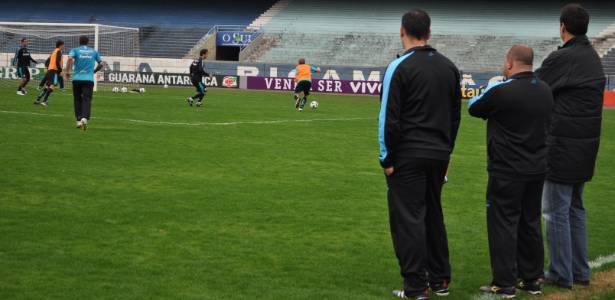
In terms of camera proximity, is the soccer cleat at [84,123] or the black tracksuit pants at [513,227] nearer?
the black tracksuit pants at [513,227]

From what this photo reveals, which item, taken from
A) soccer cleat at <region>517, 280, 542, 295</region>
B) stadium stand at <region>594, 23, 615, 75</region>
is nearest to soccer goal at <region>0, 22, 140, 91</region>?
stadium stand at <region>594, 23, 615, 75</region>

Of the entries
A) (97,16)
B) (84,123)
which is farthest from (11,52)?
(84,123)

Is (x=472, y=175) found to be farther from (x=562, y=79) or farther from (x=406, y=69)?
(x=406, y=69)

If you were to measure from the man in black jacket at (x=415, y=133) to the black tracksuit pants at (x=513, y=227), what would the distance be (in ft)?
1.65

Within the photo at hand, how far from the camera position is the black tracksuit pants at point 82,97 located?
19375mm

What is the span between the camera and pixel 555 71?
272 inches

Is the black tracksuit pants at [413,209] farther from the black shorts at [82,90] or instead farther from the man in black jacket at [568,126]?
the black shorts at [82,90]

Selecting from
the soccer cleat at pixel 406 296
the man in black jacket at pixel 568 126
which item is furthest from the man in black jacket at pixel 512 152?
the soccer cleat at pixel 406 296

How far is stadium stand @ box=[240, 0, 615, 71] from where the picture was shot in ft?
168

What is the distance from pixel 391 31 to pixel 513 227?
163ft

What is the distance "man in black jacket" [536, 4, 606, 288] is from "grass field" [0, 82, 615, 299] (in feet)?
2.32

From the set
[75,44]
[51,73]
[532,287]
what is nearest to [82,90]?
[51,73]

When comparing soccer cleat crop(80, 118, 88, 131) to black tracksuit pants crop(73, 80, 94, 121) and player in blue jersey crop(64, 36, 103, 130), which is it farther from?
black tracksuit pants crop(73, 80, 94, 121)

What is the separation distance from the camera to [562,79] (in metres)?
6.90
